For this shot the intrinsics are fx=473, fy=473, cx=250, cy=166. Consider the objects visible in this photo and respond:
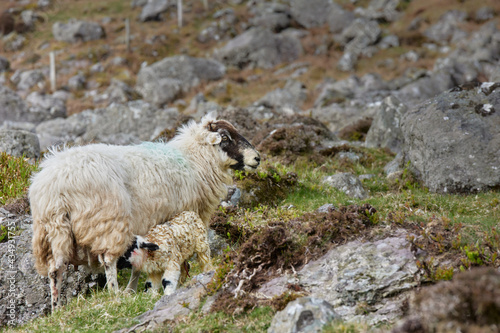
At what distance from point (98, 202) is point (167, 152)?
6.90ft

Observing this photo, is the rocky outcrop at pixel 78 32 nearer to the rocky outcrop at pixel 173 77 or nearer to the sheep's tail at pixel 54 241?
the rocky outcrop at pixel 173 77

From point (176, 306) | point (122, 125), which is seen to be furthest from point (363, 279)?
point (122, 125)

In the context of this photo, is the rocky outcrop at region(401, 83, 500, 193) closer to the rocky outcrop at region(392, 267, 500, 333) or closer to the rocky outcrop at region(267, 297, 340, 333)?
the rocky outcrop at region(267, 297, 340, 333)

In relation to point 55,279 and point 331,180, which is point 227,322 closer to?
point 55,279

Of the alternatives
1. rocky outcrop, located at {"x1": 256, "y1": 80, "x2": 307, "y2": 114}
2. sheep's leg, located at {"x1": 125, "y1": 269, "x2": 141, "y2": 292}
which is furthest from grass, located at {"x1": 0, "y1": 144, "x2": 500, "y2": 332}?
rocky outcrop, located at {"x1": 256, "y1": 80, "x2": 307, "y2": 114}

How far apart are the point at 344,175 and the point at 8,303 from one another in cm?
801

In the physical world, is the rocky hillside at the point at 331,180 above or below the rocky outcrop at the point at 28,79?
above

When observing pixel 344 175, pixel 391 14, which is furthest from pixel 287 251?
pixel 391 14

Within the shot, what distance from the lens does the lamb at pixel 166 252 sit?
7121 mm

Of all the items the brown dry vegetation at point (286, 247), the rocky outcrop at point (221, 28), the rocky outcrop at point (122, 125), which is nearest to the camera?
the brown dry vegetation at point (286, 247)

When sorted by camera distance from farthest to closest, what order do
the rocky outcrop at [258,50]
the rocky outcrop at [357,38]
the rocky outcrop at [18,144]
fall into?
the rocky outcrop at [258,50], the rocky outcrop at [357,38], the rocky outcrop at [18,144]

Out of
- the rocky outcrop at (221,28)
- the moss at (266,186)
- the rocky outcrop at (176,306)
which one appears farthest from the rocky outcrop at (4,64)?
the rocky outcrop at (176,306)

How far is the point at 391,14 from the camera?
5347cm

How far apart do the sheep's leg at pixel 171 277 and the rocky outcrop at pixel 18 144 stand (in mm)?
8242
